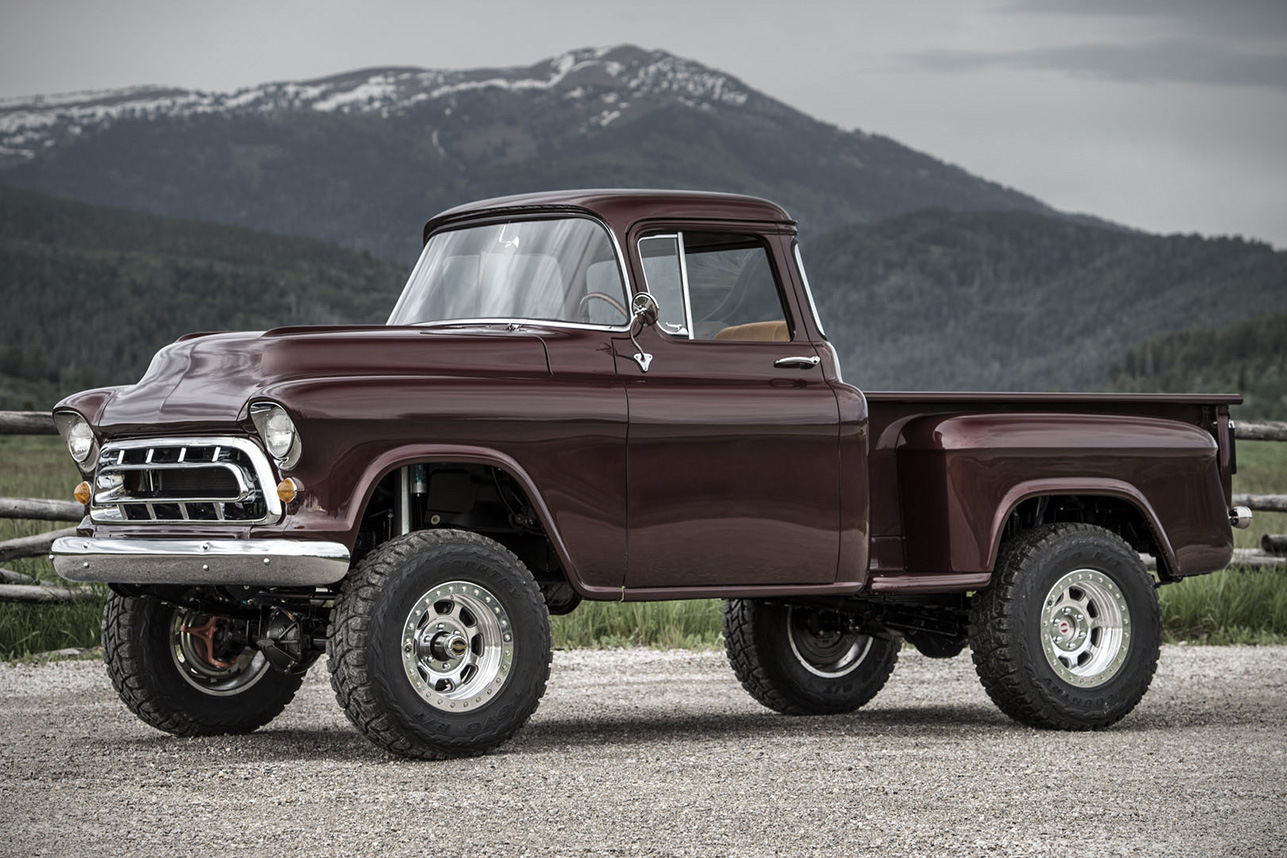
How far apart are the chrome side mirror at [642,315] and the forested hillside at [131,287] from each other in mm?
72651

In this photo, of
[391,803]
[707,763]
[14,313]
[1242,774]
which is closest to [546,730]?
[707,763]

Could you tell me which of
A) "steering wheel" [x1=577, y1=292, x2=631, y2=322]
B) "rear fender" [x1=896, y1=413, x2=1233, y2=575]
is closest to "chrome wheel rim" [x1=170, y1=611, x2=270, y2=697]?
"steering wheel" [x1=577, y1=292, x2=631, y2=322]

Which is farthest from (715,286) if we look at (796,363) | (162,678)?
(162,678)

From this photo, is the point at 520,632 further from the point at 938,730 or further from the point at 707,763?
the point at 938,730

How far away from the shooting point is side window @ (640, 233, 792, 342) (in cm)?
795

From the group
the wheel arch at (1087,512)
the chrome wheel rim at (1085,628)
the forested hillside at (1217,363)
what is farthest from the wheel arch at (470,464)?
the forested hillside at (1217,363)

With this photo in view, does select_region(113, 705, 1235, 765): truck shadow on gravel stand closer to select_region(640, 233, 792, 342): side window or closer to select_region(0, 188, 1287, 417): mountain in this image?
select_region(640, 233, 792, 342): side window

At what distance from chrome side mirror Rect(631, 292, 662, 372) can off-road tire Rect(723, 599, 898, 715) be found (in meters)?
2.16

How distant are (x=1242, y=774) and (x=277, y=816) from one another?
366 centimetres

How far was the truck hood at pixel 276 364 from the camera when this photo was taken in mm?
7039

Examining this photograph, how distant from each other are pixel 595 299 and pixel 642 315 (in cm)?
23

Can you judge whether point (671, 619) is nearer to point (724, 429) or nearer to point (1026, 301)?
point (724, 429)

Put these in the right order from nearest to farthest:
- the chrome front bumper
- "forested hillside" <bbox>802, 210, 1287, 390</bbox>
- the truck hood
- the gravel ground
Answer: the gravel ground < the chrome front bumper < the truck hood < "forested hillside" <bbox>802, 210, 1287, 390</bbox>

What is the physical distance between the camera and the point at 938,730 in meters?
8.61
